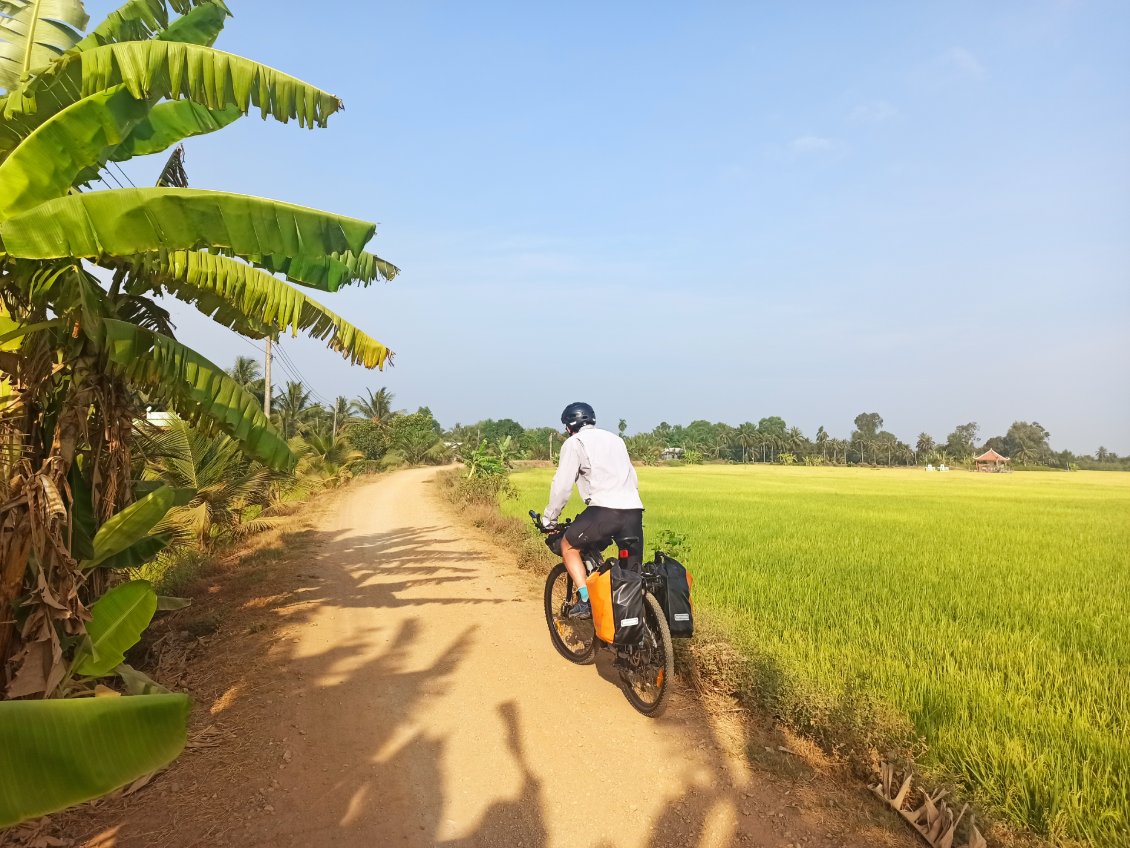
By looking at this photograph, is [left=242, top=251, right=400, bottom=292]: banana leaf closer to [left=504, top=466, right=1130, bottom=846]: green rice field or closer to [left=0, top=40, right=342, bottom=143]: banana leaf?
[left=0, top=40, right=342, bottom=143]: banana leaf

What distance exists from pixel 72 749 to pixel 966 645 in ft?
19.6

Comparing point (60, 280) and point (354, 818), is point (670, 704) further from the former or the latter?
point (60, 280)

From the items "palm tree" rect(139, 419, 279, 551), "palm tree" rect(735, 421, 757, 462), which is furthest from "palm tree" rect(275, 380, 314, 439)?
"palm tree" rect(735, 421, 757, 462)

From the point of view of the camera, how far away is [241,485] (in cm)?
787

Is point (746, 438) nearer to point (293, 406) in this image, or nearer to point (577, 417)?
point (293, 406)

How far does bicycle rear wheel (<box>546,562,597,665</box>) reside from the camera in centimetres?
481

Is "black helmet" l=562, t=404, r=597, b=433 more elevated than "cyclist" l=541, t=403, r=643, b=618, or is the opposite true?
"black helmet" l=562, t=404, r=597, b=433

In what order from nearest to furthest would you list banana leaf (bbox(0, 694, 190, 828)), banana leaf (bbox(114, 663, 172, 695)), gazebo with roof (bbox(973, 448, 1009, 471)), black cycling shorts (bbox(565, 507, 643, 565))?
1. banana leaf (bbox(0, 694, 190, 828))
2. banana leaf (bbox(114, 663, 172, 695))
3. black cycling shorts (bbox(565, 507, 643, 565))
4. gazebo with roof (bbox(973, 448, 1009, 471))

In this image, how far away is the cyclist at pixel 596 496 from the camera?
4.21 meters

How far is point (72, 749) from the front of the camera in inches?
56.7

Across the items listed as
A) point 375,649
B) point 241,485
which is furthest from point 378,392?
point 375,649

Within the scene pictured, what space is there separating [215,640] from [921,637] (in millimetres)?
6163

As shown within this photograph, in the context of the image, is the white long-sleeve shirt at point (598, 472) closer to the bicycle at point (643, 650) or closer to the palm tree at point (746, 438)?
the bicycle at point (643, 650)

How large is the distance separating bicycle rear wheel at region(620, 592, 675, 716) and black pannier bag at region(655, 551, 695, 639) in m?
0.05
